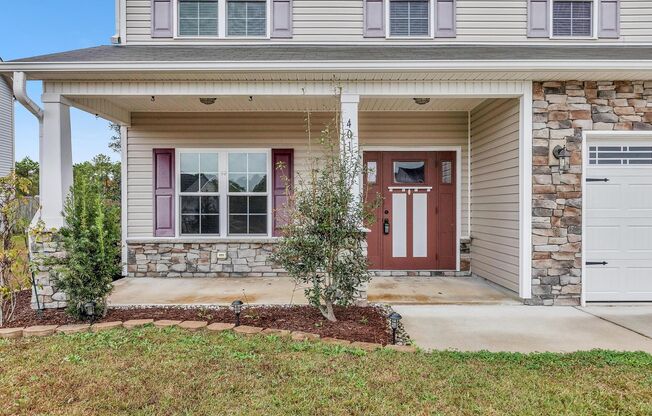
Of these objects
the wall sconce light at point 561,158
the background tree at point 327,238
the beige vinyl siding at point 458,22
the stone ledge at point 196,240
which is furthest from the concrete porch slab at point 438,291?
the beige vinyl siding at point 458,22

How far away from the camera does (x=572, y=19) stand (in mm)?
6363

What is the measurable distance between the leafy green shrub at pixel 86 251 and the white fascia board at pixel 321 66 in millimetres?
1475

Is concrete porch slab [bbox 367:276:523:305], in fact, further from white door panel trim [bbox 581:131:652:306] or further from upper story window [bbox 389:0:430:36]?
upper story window [bbox 389:0:430:36]

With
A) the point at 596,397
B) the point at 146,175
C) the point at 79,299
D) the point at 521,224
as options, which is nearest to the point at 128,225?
the point at 146,175

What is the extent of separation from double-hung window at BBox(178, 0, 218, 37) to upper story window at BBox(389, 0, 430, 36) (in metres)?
2.93

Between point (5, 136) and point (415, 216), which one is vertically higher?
point (5, 136)

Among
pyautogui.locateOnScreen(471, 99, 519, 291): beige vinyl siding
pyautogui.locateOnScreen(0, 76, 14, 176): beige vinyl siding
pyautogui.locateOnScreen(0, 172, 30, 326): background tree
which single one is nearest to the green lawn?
pyautogui.locateOnScreen(0, 172, 30, 326): background tree

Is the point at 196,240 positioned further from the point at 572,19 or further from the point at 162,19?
the point at 572,19

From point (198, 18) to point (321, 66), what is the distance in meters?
3.16

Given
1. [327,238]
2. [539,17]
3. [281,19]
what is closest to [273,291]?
[327,238]

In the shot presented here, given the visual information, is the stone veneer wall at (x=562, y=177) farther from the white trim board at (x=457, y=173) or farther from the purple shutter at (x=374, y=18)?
the purple shutter at (x=374, y=18)

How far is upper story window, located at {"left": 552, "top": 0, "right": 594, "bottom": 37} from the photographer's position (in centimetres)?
634

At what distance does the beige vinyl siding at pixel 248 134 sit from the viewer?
6.76 m

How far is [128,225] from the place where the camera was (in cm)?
676
